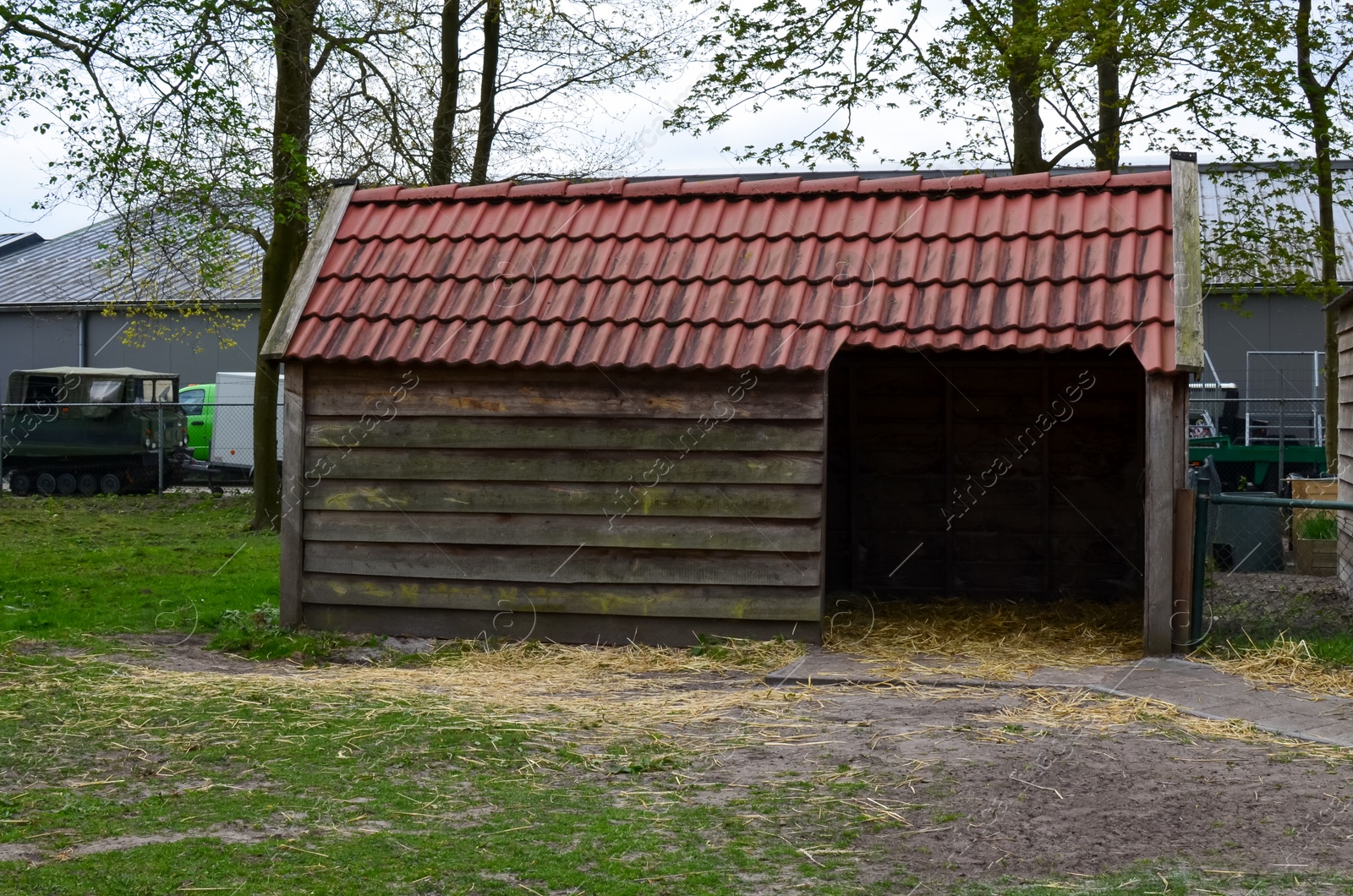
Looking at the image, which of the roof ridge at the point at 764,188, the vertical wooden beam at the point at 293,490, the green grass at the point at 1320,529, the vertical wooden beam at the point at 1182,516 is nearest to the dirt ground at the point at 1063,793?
the vertical wooden beam at the point at 1182,516

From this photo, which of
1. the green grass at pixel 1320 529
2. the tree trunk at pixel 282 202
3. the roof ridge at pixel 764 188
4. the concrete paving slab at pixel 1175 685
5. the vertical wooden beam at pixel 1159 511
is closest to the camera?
the concrete paving slab at pixel 1175 685

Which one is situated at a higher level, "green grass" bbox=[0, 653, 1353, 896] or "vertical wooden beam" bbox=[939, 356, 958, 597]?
"vertical wooden beam" bbox=[939, 356, 958, 597]

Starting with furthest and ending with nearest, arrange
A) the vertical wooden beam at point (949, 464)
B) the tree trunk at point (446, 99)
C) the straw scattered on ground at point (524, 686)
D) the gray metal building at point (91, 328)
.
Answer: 1. the gray metal building at point (91, 328)
2. the tree trunk at point (446, 99)
3. the vertical wooden beam at point (949, 464)
4. the straw scattered on ground at point (524, 686)

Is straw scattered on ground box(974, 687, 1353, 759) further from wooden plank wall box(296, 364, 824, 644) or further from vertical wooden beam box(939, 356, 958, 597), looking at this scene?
vertical wooden beam box(939, 356, 958, 597)

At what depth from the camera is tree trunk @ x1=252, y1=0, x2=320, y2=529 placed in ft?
50.5

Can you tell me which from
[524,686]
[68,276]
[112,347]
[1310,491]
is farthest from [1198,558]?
[68,276]

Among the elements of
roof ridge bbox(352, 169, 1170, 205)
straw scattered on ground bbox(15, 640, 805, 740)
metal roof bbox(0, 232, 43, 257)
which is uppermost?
metal roof bbox(0, 232, 43, 257)

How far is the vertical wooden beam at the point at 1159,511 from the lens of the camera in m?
8.10

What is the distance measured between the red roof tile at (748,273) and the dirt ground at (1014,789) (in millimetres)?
2446

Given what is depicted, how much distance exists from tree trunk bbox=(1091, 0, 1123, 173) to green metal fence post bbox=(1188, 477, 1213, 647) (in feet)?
28.8

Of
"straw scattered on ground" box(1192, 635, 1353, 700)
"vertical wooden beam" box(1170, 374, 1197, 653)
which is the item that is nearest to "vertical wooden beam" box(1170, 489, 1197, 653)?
"vertical wooden beam" box(1170, 374, 1197, 653)

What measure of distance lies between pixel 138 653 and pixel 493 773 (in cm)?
410

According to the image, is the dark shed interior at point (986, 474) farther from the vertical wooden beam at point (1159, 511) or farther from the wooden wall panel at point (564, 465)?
the vertical wooden beam at point (1159, 511)

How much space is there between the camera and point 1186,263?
8.43 m
